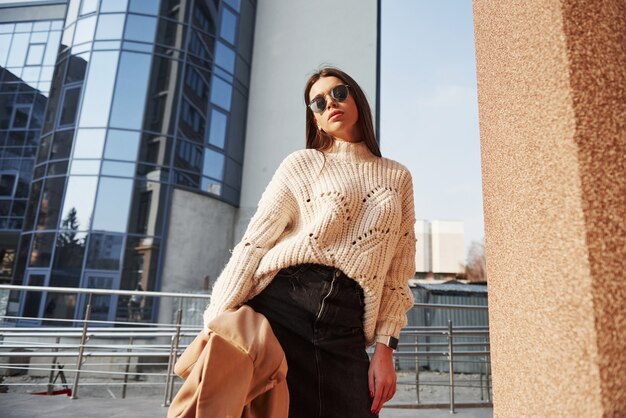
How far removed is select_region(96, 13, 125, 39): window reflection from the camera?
50.6 ft

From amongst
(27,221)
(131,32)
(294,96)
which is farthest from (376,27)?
(27,221)

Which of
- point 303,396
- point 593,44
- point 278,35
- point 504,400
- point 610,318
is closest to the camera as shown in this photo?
point 610,318

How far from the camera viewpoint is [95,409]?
415cm

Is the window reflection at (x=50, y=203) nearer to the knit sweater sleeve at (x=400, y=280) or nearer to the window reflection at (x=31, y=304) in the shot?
the window reflection at (x=31, y=304)

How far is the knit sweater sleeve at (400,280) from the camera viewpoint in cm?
148

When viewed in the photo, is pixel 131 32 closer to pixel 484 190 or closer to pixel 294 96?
pixel 294 96

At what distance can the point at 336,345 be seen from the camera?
1.33m

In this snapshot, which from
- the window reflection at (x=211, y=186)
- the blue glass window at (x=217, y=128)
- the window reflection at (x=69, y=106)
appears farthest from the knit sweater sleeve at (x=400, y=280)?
the window reflection at (x=69, y=106)

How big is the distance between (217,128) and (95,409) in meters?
14.0

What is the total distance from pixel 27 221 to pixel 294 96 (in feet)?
35.8

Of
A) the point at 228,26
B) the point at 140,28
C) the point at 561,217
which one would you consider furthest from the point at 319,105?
the point at 228,26

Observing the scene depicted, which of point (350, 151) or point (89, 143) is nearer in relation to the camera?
point (350, 151)

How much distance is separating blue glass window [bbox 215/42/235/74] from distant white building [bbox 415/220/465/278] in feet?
117

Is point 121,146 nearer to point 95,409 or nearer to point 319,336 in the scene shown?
point 95,409
